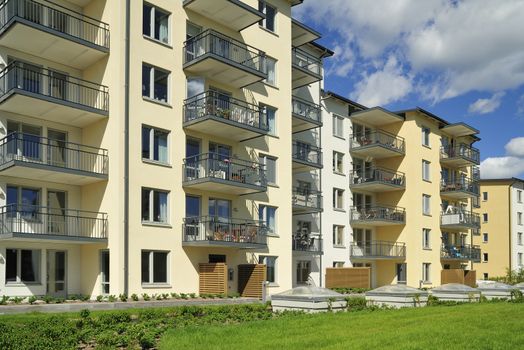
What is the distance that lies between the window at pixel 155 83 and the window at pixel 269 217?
8.37 meters

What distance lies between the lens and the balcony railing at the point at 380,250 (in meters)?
43.0

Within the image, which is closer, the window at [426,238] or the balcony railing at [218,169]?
the balcony railing at [218,169]

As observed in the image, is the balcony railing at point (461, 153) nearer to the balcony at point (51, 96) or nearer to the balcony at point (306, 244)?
the balcony at point (306, 244)

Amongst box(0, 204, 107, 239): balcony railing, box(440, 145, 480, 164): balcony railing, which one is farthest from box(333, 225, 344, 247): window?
box(0, 204, 107, 239): balcony railing

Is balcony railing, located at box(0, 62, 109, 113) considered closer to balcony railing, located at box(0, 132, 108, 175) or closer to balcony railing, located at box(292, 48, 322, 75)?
balcony railing, located at box(0, 132, 108, 175)

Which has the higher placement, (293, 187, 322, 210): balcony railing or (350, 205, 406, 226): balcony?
(293, 187, 322, 210): balcony railing

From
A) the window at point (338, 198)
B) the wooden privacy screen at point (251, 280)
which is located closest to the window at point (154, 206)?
the wooden privacy screen at point (251, 280)

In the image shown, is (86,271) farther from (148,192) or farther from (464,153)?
(464,153)

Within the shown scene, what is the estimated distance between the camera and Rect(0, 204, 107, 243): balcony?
23.1m

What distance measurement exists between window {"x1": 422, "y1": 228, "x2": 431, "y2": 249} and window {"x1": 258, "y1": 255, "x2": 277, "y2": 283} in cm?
1831

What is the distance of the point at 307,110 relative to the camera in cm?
3809

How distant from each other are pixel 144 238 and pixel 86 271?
2835 mm

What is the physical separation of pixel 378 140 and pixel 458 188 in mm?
11146

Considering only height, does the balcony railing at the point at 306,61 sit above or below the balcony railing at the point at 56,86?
above
